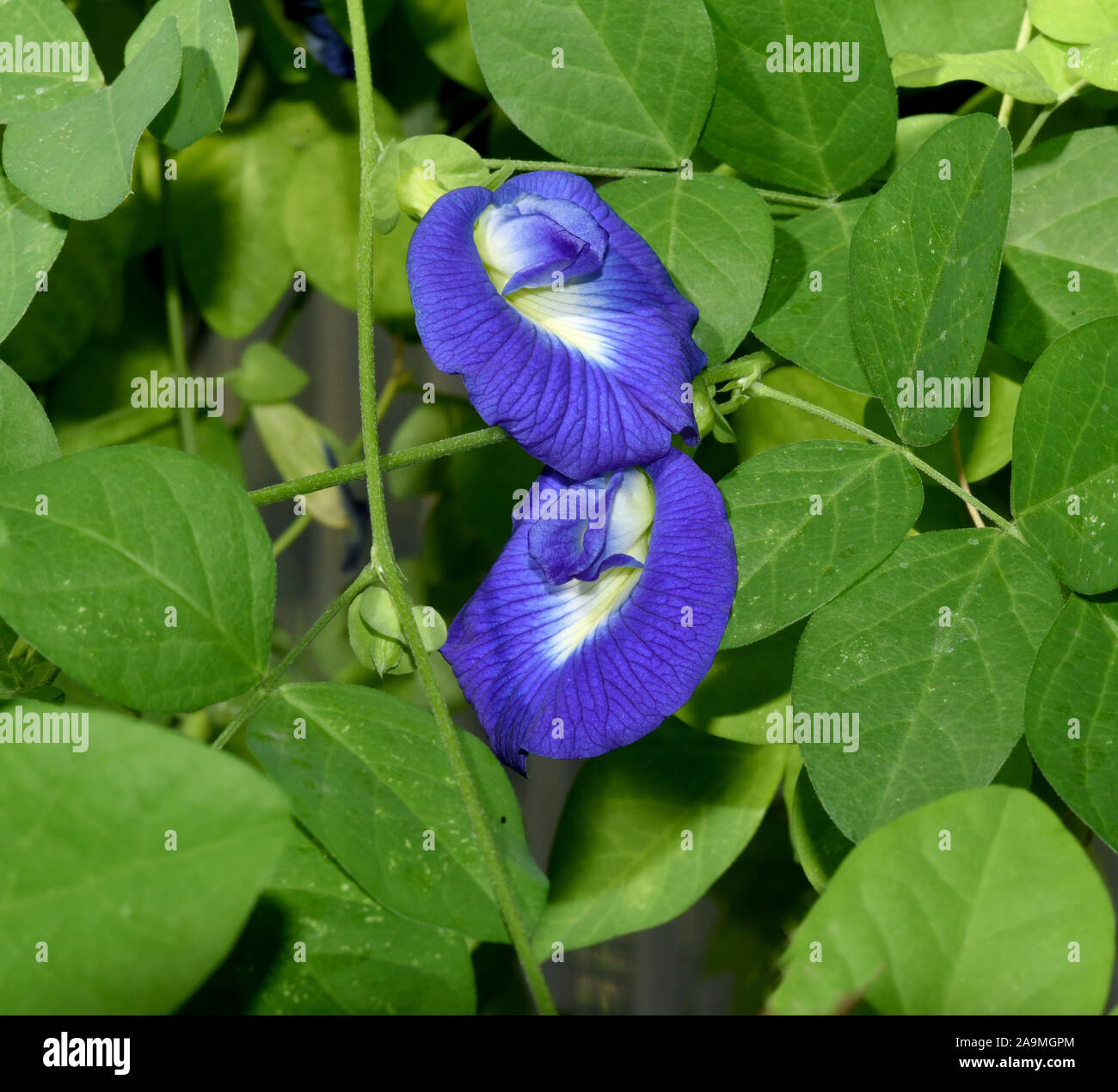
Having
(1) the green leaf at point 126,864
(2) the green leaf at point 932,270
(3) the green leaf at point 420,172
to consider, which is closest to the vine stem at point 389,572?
(3) the green leaf at point 420,172

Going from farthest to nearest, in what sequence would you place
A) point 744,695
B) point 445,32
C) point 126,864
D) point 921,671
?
1. point 445,32
2. point 744,695
3. point 921,671
4. point 126,864

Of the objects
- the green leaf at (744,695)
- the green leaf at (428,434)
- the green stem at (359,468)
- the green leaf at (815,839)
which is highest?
the green stem at (359,468)

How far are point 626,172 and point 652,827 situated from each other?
341 mm

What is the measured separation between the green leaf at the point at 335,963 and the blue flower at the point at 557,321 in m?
0.20

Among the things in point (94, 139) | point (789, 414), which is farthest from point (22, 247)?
point (789, 414)

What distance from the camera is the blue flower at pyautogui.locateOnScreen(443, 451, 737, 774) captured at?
1.55 feet

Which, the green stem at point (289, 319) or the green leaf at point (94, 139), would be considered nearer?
the green leaf at point (94, 139)

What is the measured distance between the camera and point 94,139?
1.70 feet

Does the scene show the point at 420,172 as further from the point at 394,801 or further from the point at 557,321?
the point at 394,801

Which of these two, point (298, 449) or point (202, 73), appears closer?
point (202, 73)

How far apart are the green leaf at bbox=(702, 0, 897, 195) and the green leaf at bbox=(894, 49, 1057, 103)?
3 cm

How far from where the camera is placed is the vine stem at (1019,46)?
0.61m

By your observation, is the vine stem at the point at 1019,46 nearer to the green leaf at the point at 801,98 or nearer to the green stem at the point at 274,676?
the green leaf at the point at 801,98
